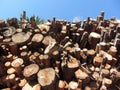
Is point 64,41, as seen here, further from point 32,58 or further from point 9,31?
point 9,31

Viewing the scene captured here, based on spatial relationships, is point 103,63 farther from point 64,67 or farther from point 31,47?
point 31,47

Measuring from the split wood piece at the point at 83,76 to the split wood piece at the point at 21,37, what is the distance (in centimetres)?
107

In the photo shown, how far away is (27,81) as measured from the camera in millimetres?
3371

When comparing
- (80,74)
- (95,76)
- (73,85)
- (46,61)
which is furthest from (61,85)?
(95,76)

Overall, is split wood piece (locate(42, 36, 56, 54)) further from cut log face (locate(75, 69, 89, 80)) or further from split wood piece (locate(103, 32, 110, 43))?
split wood piece (locate(103, 32, 110, 43))

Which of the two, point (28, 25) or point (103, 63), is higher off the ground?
point (28, 25)

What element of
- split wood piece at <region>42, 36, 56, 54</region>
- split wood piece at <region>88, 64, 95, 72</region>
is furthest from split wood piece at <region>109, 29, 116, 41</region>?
split wood piece at <region>42, 36, 56, 54</region>

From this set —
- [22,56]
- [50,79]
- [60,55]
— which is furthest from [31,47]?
[50,79]

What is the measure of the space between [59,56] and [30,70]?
1.64ft

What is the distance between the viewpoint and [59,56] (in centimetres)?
355

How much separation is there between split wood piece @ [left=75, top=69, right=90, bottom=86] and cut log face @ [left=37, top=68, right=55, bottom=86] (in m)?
0.35

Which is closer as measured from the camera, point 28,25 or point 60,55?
point 60,55

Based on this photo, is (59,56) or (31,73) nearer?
(31,73)

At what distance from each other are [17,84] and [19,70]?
8.1 inches
